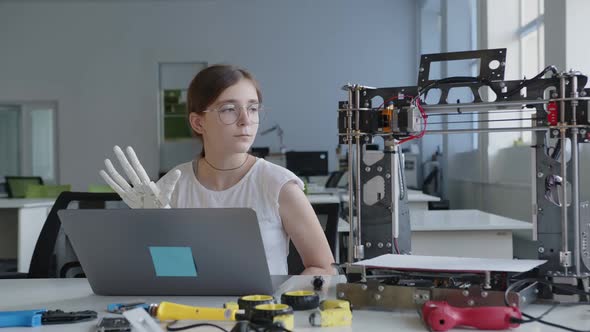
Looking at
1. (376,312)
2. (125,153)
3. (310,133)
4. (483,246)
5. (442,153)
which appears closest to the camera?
(376,312)

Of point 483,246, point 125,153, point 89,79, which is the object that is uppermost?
point 89,79

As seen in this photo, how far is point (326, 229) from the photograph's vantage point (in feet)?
6.77

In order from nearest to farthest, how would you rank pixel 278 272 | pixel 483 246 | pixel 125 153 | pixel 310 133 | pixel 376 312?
pixel 376 312
pixel 125 153
pixel 278 272
pixel 483 246
pixel 310 133

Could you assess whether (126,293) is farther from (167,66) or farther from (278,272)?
(167,66)

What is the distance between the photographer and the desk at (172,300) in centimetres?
107

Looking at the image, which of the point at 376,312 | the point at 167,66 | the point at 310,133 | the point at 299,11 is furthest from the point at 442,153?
the point at 376,312

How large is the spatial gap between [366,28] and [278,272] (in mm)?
8428

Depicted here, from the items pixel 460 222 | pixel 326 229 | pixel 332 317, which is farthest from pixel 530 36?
pixel 332 317

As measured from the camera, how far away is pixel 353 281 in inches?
50.4

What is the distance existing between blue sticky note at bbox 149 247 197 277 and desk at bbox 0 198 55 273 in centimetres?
389

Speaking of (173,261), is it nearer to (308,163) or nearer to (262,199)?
(262,199)

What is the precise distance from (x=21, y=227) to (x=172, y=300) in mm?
4227

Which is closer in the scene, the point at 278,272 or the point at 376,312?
the point at 376,312

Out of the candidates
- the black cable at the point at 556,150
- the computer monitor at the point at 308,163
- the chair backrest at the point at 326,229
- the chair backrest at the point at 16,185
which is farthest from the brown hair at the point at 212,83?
the chair backrest at the point at 16,185
